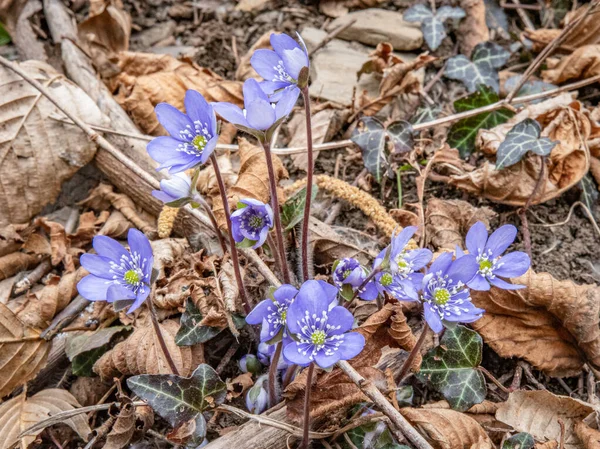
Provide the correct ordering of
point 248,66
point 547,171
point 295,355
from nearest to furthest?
point 295,355
point 547,171
point 248,66

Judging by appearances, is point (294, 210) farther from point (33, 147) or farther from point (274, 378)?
point (33, 147)

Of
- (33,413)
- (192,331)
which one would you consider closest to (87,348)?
(33,413)

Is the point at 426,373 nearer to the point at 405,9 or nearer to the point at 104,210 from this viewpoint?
the point at 104,210

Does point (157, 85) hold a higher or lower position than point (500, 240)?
higher

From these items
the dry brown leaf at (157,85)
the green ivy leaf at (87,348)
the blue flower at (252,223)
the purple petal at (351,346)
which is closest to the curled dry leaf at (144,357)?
the green ivy leaf at (87,348)

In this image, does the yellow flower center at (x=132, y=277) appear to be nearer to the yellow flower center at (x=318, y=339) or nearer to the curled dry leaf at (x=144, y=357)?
the curled dry leaf at (x=144, y=357)

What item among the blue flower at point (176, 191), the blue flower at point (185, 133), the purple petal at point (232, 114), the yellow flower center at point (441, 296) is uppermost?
the purple petal at point (232, 114)

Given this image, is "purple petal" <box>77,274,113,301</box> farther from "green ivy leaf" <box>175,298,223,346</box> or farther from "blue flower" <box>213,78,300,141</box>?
"blue flower" <box>213,78,300,141</box>
